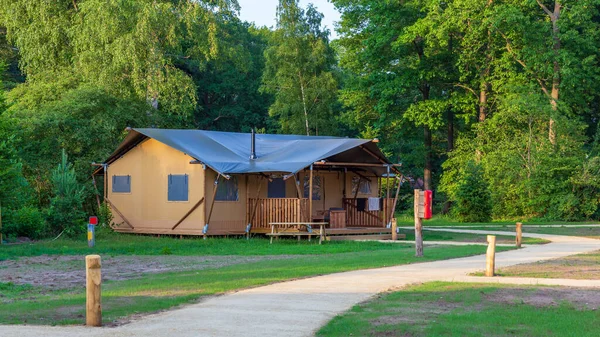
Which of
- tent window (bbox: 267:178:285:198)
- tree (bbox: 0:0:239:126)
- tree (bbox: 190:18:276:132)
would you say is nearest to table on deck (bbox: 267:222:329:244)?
tent window (bbox: 267:178:285:198)

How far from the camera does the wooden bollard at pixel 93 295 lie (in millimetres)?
10383

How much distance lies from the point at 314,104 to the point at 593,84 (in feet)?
62.5

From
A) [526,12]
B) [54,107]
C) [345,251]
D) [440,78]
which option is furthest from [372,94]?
[345,251]

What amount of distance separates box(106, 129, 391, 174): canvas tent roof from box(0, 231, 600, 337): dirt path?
1044 centimetres

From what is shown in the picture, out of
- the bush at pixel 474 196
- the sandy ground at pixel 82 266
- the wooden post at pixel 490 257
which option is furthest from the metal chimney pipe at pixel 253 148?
the wooden post at pixel 490 257

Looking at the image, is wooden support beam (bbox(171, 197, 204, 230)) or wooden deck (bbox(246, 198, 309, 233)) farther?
wooden support beam (bbox(171, 197, 204, 230))

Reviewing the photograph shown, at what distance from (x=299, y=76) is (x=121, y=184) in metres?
27.3

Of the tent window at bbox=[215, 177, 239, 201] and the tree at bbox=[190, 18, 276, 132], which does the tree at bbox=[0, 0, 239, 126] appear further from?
the tree at bbox=[190, 18, 276, 132]

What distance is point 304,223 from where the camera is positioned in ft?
86.9

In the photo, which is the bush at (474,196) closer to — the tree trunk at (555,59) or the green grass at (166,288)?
the tree trunk at (555,59)

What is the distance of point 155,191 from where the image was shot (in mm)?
30078

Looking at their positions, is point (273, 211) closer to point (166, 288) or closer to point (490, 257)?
point (490, 257)

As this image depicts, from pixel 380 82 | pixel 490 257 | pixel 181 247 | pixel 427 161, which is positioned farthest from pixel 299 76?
pixel 490 257

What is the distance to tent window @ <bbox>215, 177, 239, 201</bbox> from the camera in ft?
94.9
